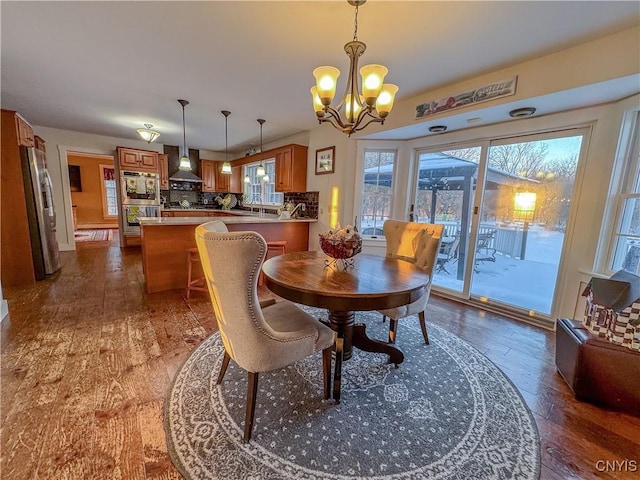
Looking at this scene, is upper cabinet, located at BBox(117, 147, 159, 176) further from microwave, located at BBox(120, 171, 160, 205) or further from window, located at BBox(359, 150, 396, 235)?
window, located at BBox(359, 150, 396, 235)

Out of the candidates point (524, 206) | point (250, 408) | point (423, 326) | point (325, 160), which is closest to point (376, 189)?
point (325, 160)

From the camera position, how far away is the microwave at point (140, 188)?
5.42 meters

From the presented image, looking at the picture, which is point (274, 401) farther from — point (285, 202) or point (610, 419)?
point (285, 202)

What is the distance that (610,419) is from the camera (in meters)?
1.53

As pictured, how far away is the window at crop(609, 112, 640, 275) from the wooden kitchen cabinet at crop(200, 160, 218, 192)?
23.4 feet

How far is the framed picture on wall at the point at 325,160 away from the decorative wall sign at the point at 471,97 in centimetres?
148

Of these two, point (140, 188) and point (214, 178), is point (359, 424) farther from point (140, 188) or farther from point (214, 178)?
point (214, 178)

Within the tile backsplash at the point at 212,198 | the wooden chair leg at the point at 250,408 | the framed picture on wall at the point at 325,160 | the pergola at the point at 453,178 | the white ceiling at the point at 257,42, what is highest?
the white ceiling at the point at 257,42

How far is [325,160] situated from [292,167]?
63 centimetres

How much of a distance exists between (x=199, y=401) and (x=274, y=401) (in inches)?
17.4

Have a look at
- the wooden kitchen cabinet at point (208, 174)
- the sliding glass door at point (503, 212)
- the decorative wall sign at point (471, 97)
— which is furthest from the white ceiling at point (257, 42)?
the wooden kitchen cabinet at point (208, 174)

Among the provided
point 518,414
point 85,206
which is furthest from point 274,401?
point 85,206

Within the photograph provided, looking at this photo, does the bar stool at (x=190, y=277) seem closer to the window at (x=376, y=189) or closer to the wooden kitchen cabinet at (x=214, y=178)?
the window at (x=376, y=189)

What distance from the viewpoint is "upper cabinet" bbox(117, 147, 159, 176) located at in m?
5.39
